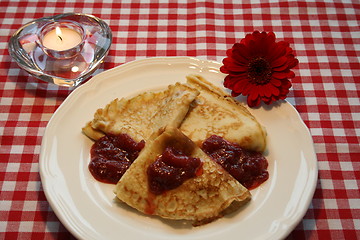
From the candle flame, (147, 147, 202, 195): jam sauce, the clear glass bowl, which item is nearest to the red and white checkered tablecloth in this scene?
the clear glass bowl

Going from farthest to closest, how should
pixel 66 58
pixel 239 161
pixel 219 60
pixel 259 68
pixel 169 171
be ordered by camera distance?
1. pixel 219 60
2. pixel 66 58
3. pixel 259 68
4. pixel 239 161
5. pixel 169 171

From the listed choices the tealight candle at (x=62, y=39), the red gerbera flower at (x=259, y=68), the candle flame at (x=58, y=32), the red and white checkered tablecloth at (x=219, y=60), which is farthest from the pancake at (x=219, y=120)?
the candle flame at (x=58, y=32)

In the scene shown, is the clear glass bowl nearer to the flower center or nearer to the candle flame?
the candle flame

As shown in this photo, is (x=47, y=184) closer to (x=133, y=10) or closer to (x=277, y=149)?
(x=277, y=149)

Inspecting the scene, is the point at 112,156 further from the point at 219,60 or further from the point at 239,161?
the point at 219,60

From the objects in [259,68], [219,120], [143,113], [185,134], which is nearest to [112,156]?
[143,113]

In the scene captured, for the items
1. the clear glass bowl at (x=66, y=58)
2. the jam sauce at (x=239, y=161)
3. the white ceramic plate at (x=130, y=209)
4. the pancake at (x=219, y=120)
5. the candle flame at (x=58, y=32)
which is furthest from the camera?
the candle flame at (x=58, y=32)

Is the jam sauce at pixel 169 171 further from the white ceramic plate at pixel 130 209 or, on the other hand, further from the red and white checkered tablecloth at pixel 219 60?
the red and white checkered tablecloth at pixel 219 60
